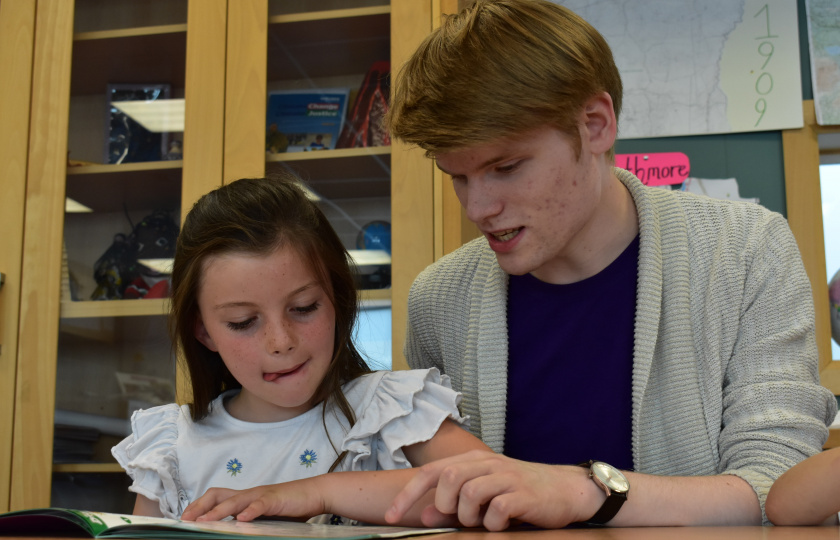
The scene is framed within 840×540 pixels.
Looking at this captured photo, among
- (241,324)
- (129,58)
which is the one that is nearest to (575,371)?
(241,324)

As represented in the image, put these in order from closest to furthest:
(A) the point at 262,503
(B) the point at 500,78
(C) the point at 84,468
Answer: (A) the point at 262,503
(B) the point at 500,78
(C) the point at 84,468

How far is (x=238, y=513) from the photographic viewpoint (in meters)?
0.78

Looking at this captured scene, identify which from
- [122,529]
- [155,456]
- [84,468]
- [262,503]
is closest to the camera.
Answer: [122,529]

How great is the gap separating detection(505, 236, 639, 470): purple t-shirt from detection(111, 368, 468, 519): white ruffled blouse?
129mm

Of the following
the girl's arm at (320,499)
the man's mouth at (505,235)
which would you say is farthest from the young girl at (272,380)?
the man's mouth at (505,235)

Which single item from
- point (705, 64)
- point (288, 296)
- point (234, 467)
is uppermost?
point (705, 64)

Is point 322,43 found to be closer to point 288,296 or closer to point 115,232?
point 115,232

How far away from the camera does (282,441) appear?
109 cm

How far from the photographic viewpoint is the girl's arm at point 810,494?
0.64m

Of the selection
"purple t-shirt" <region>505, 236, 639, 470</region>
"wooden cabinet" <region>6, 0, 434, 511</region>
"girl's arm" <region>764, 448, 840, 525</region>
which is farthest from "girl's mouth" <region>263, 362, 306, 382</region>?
"wooden cabinet" <region>6, 0, 434, 511</region>

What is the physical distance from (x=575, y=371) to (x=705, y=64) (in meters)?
1.14

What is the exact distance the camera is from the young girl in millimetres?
1013

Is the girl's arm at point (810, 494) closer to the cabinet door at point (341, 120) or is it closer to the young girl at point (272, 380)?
the young girl at point (272, 380)

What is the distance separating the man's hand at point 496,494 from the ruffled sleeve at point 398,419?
11.5 inches
